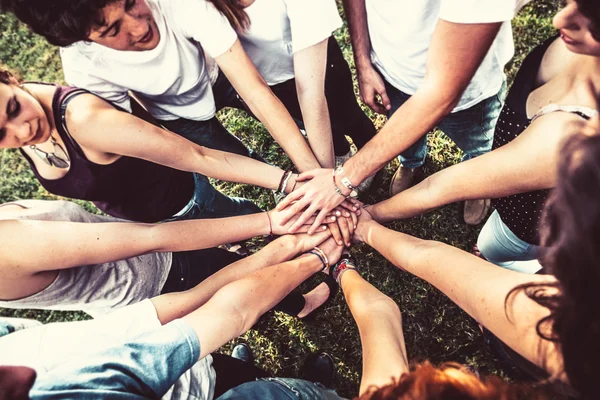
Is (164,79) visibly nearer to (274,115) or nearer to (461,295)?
(274,115)

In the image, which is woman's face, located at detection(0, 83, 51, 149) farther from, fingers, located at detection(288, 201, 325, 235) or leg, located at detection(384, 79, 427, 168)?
leg, located at detection(384, 79, 427, 168)

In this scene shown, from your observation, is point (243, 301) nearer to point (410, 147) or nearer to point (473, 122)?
point (410, 147)

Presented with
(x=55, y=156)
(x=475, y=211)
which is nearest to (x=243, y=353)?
(x=55, y=156)

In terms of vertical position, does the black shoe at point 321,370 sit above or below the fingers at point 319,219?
below

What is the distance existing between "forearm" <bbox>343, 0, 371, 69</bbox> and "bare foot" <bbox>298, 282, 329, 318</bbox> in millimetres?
1548

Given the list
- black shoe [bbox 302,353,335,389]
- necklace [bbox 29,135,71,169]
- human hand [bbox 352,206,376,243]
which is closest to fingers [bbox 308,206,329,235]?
human hand [bbox 352,206,376,243]

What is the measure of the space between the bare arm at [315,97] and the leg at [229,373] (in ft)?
3.80

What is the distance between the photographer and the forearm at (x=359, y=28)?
1.90 m

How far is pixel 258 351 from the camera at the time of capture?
2920 millimetres

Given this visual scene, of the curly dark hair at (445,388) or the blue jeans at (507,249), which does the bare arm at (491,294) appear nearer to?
the curly dark hair at (445,388)

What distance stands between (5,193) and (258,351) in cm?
282

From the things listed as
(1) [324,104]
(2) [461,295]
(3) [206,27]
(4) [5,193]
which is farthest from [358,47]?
(4) [5,193]

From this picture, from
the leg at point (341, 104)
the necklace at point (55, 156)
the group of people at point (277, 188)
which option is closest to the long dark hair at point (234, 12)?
the group of people at point (277, 188)

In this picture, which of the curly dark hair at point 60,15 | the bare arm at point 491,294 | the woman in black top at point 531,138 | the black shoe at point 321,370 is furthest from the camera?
the black shoe at point 321,370
